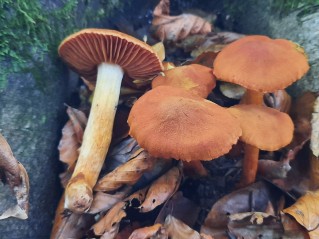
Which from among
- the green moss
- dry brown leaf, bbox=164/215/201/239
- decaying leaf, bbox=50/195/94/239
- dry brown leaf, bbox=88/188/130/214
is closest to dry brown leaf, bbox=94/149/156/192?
dry brown leaf, bbox=88/188/130/214

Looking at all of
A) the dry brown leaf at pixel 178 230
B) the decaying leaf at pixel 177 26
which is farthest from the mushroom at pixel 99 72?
the decaying leaf at pixel 177 26

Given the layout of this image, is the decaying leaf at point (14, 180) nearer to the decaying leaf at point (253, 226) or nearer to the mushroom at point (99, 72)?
the mushroom at point (99, 72)

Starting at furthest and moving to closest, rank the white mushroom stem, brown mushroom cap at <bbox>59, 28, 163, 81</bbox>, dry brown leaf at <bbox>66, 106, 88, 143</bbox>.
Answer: dry brown leaf at <bbox>66, 106, 88, 143</bbox> < brown mushroom cap at <bbox>59, 28, 163, 81</bbox> < the white mushroom stem

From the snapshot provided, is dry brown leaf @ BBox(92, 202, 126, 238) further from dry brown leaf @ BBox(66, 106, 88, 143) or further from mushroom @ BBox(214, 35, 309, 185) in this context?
mushroom @ BBox(214, 35, 309, 185)

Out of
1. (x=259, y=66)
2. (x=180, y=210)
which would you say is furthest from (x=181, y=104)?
(x=180, y=210)

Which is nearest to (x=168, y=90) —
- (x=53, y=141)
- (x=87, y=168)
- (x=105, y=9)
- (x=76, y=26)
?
(x=87, y=168)

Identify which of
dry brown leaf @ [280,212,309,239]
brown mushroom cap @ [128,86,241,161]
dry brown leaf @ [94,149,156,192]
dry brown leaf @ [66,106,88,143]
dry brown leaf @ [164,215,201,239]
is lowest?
dry brown leaf @ [280,212,309,239]
